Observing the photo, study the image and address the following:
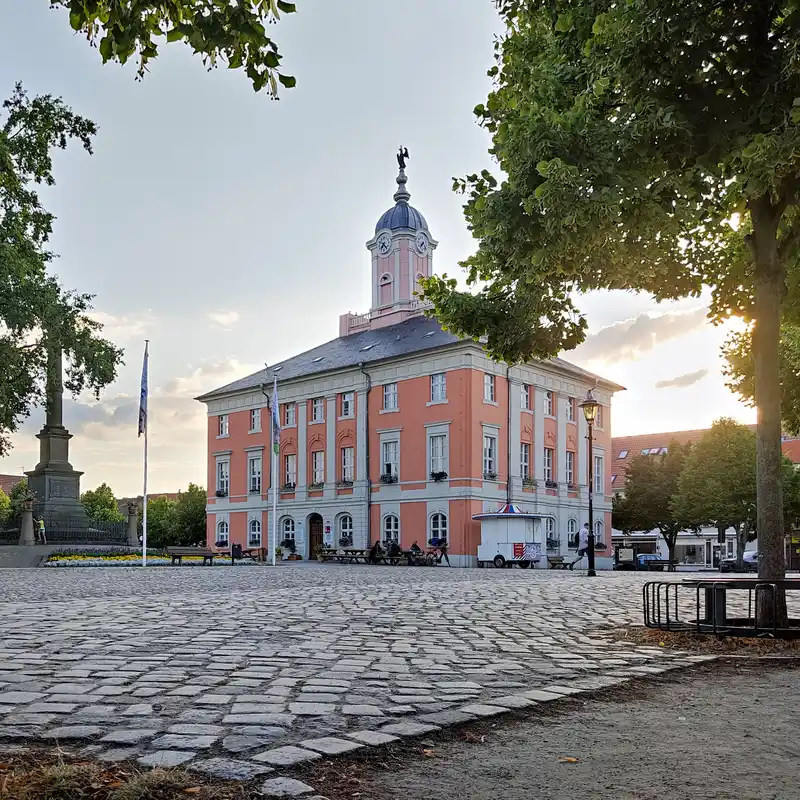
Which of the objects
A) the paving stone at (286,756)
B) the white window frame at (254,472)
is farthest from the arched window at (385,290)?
the paving stone at (286,756)

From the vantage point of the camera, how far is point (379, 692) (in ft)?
20.2

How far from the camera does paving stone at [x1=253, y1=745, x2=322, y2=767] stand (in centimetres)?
421

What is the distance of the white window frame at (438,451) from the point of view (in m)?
49.3

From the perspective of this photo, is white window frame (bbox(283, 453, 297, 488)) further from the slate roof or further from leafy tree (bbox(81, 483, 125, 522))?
leafy tree (bbox(81, 483, 125, 522))

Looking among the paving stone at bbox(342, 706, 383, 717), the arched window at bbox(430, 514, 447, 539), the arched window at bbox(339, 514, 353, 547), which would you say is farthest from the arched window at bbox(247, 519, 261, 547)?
the paving stone at bbox(342, 706, 383, 717)

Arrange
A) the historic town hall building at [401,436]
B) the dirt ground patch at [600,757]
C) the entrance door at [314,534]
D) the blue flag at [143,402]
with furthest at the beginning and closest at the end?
the entrance door at [314,534]
the historic town hall building at [401,436]
the blue flag at [143,402]
the dirt ground patch at [600,757]

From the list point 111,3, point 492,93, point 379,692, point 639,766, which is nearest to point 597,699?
point 379,692

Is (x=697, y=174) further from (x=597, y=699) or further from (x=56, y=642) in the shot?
(x=56, y=642)

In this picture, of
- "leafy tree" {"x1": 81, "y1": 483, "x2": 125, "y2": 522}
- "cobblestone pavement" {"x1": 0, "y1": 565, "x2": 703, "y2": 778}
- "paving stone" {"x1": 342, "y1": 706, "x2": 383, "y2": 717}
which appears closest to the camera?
"cobblestone pavement" {"x1": 0, "y1": 565, "x2": 703, "y2": 778}

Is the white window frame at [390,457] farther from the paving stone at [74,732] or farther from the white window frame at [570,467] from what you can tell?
the paving stone at [74,732]

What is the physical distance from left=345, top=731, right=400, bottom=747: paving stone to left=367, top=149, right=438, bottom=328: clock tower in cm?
5437

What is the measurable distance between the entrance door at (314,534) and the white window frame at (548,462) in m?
13.3

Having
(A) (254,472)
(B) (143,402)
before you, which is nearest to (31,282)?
(B) (143,402)

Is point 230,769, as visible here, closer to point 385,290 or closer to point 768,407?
point 768,407
